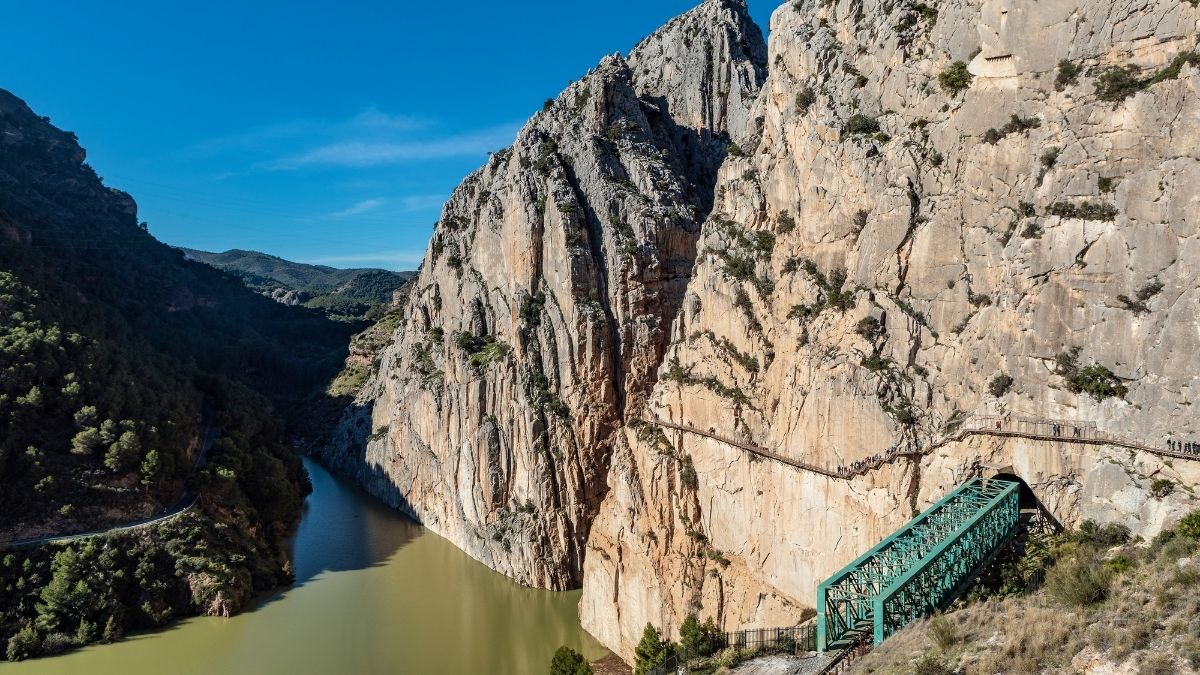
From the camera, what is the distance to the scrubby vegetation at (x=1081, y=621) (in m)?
12.2

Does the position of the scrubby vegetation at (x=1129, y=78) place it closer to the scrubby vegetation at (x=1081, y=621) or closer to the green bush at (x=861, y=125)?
the green bush at (x=861, y=125)

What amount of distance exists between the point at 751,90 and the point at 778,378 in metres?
34.5

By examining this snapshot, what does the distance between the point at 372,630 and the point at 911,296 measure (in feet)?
103

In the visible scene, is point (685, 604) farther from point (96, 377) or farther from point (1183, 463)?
point (96, 377)

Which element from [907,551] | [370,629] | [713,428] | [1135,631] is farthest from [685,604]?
[1135,631]

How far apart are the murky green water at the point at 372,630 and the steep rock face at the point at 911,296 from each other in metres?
5.67

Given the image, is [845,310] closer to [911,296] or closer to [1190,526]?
[911,296]

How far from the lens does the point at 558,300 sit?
46031mm

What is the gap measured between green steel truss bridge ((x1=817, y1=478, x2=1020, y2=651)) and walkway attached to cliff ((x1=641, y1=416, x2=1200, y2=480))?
1.54 m

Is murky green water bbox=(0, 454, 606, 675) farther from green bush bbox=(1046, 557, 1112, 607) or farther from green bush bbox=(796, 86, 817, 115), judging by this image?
green bush bbox=(796, 86, 817, 115)

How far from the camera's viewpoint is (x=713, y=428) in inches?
1236

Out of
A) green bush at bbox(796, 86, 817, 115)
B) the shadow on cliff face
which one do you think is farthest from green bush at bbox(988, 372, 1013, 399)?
the shadow on cliff face

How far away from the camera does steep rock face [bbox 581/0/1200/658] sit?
19.9 meters

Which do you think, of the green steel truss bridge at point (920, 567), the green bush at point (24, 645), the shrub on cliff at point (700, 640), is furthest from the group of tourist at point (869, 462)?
the green bush at point (24, 645)
